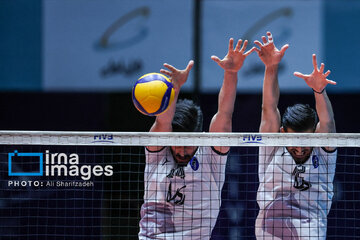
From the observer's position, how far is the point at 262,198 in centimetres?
462

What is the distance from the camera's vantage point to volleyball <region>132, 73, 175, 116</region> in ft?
13.9

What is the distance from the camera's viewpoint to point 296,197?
4.57 m

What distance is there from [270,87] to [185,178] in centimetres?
103

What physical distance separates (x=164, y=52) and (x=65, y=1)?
1.78 meters

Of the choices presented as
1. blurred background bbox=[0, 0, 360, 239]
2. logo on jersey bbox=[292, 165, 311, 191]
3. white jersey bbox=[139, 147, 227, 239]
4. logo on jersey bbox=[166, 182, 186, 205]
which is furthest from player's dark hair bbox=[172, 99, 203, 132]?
blurred background bbox=[0, 0, 360, 239]

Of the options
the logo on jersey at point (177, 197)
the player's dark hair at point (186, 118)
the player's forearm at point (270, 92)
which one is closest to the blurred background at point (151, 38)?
the player's dark hair at point (186, 118)

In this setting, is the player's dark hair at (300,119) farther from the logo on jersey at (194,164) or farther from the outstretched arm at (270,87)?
the logo on jersey at (194,164)

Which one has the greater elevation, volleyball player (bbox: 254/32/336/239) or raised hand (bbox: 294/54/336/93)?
raised hand (bbox: 294/54/336/93)

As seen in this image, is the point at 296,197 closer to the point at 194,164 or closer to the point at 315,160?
the point at 315,160

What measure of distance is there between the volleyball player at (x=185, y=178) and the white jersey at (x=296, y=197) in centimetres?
42

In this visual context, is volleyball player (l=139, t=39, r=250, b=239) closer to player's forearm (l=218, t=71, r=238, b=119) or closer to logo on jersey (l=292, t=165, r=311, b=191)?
player's forearm (l=218, t=71, r=238, b=119)

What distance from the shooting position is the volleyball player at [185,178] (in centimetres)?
449

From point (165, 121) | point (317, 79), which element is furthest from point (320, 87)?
point (165, 121)

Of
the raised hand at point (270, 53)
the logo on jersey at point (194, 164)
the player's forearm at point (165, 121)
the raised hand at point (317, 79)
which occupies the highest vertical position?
the raised hand at point (270, 53)
